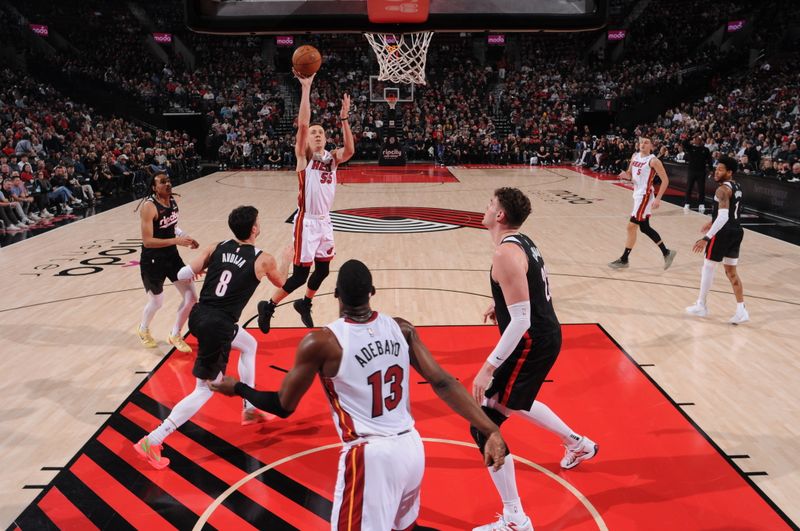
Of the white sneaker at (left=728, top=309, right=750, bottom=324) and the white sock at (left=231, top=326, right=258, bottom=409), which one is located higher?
the white sock at (left=231, top=326, right=258, bottom=409)

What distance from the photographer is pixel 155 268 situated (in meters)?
5.82

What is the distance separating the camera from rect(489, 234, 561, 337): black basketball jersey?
340cm

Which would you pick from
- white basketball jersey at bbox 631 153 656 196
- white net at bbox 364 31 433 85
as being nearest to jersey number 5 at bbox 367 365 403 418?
white basketball jersey at bbox 631 153 656 196

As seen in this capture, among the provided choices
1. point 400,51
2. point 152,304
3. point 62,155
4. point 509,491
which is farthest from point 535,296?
point 62,155

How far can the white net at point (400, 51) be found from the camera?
9727 millimetres

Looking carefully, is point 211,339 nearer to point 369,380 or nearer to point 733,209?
point 369,380

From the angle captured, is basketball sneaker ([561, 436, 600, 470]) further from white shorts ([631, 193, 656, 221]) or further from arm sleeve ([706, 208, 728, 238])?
white shorts ([631, 193, 656, 221])

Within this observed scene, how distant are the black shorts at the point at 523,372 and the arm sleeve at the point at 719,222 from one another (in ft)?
12.8

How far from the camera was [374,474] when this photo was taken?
8.11 feet

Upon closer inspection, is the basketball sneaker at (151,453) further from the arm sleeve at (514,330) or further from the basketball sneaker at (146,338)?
the arm sleeve at (514,330)

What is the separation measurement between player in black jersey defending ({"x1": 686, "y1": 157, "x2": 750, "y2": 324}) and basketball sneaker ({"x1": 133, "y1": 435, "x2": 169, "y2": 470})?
537 centimetres

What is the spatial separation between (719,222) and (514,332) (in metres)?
4.29

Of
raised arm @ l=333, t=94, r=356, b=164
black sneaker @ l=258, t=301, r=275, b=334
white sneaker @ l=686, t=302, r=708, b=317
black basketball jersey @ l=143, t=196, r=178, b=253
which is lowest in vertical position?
white sneaker @ l=686, t=302, r=708, b=317

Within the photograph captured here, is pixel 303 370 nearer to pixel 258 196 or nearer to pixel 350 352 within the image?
pixel 350 352
